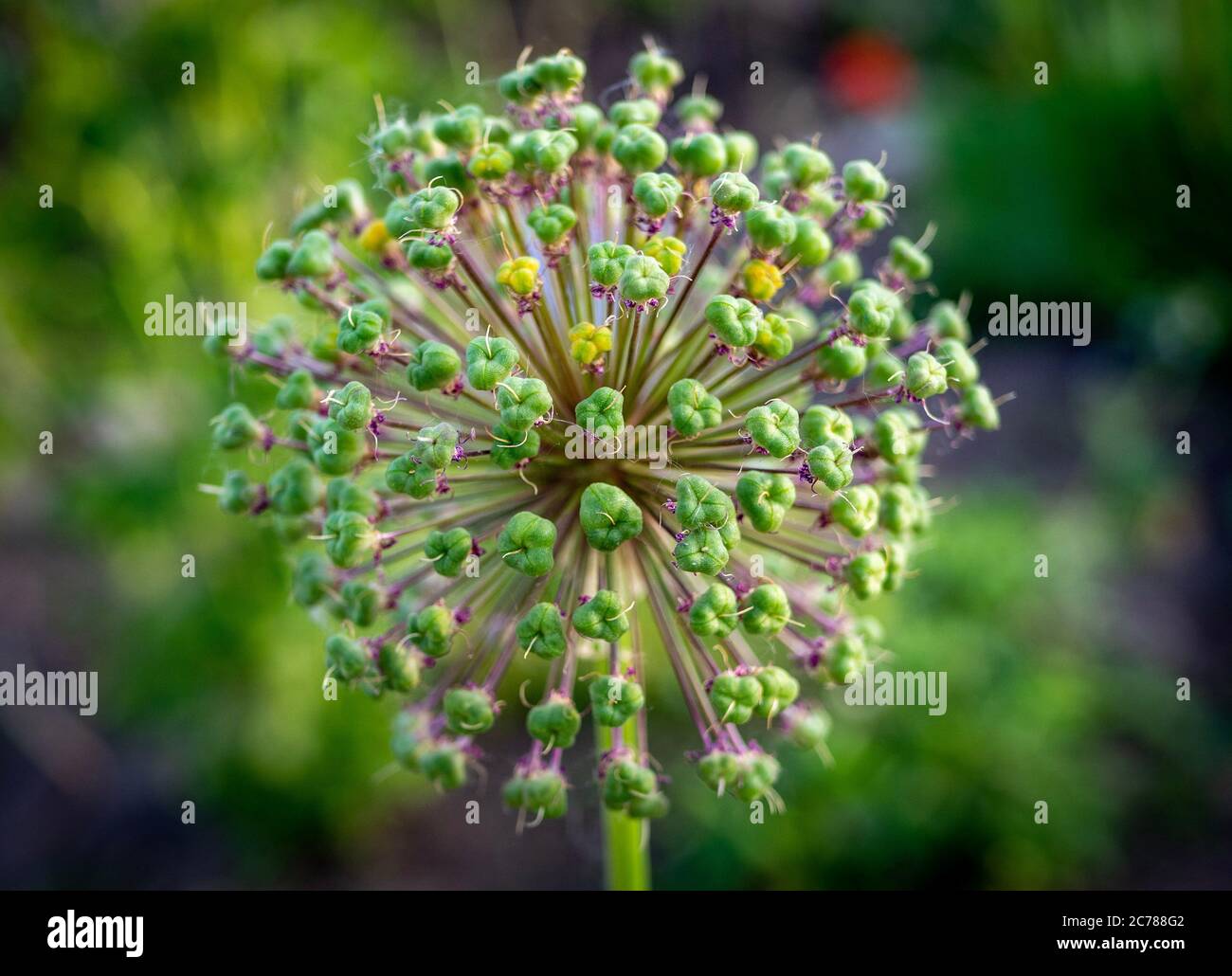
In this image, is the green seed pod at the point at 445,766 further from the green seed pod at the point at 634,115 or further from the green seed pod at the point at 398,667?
the green seed pod at the point at 634,115

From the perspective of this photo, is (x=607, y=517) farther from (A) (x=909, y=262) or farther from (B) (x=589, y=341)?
(A) (x=909, y=262)

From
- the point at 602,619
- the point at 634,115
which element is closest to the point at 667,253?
the point at 634,115

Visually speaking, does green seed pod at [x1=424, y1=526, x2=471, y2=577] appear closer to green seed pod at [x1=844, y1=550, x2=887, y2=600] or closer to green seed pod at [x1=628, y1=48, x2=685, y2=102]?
green seed pod at [x1=844, y1=550, x2=887, y2=600]

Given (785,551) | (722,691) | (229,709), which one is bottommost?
(229,709)

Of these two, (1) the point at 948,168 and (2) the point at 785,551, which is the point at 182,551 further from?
(1) the point at 948,168

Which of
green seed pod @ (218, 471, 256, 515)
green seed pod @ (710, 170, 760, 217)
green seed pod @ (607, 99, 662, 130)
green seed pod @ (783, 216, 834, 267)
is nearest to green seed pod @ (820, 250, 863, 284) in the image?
green seed pod @ (783, 216, 834, 267)
